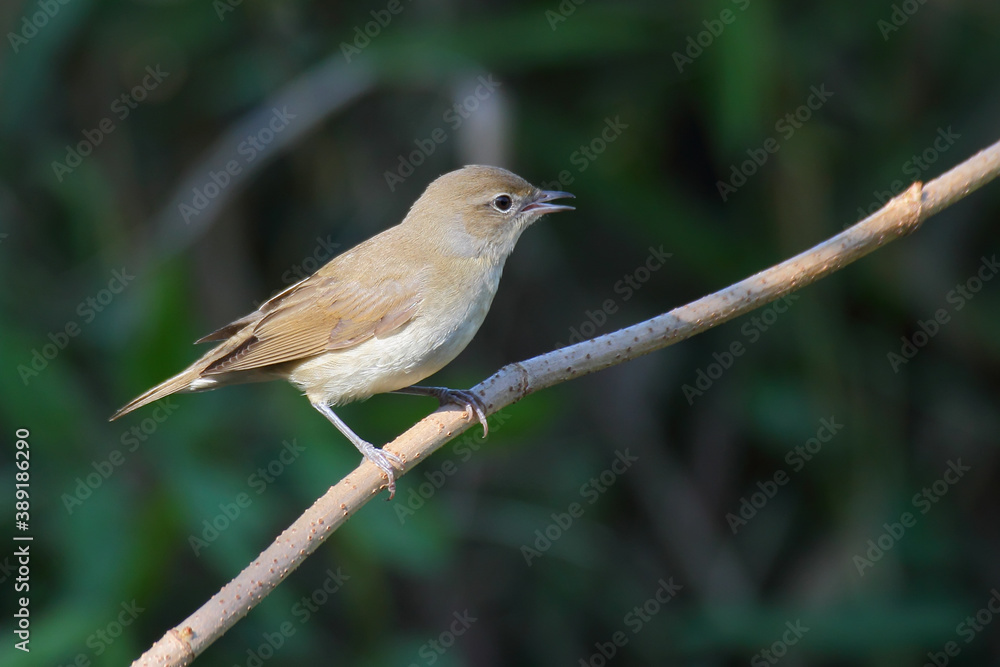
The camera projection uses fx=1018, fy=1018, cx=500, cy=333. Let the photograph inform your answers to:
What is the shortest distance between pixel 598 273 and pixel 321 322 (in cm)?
247

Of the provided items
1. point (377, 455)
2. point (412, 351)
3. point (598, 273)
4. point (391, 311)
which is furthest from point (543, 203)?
point (598, 273)

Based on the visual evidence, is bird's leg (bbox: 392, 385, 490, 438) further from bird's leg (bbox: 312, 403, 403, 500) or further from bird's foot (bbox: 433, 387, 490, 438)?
bird's leg (bbox: 312, 403, 403, 500)

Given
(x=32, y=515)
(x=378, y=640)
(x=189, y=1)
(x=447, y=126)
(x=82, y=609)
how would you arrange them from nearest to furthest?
(x=82, y=609) < (x=32, y=515) < (x=378, y=640) < (x=189, y=1) < (x=447, y=126)

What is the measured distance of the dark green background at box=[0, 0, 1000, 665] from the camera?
5246 mm

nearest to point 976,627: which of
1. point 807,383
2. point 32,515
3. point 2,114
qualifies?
point 807,383

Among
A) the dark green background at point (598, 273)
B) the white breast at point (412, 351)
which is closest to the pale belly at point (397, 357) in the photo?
the white breast at point (412, 351)

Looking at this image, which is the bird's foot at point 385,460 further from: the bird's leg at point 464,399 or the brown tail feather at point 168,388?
the brown tail feather at point 168,388

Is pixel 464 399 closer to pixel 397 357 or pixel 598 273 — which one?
pixel 397 357

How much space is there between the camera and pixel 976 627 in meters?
5.58

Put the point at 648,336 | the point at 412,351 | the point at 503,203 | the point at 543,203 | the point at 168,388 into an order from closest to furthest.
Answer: the point at 648,336 < the point at 412,351 < the point at 168,388 < the point at 503,203 < the point at 543,203

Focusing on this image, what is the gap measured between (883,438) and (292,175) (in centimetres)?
370

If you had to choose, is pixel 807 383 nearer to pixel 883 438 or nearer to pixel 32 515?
pixel 883 438

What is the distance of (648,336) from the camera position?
313 cm

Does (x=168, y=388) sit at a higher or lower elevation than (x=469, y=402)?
higher
